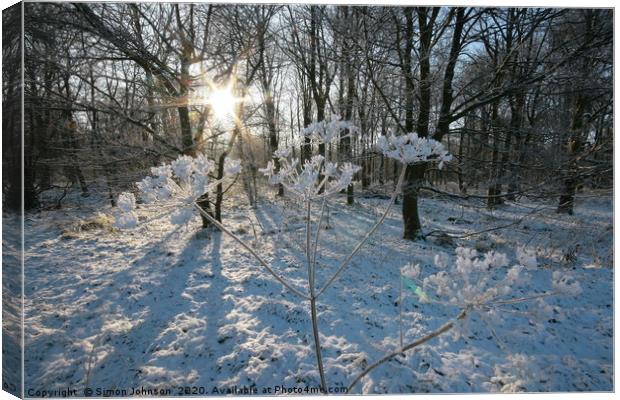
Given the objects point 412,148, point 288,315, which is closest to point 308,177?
point 412,148

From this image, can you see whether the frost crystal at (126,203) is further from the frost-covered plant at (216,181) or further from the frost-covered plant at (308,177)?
the frost-covered plant at (308,177)

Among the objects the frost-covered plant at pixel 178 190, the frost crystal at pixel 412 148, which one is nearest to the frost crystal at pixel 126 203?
the frost-covered plant at pixel 178 190

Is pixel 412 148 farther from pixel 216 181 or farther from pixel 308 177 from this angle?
pixel 216 181

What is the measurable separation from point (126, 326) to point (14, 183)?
4.28ft

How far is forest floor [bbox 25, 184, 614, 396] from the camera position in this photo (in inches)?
76.0

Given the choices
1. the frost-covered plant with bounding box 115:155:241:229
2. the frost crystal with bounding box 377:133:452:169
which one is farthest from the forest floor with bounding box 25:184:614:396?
the frost-covered plant with bounding box 115:155:241:229

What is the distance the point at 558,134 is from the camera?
2.70m

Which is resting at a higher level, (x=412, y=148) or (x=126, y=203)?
(x=412, y=148)

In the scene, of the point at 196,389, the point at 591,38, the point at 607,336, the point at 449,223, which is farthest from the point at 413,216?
the point at 196,389

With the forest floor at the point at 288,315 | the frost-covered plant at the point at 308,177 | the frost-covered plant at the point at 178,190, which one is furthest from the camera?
the forest floor at the point at 288,315

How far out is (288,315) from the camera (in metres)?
2.50

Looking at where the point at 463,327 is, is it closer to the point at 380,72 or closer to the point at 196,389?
the point at 196,389

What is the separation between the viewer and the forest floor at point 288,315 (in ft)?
6.33

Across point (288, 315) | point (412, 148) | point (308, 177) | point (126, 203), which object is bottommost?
point (288, 315)
